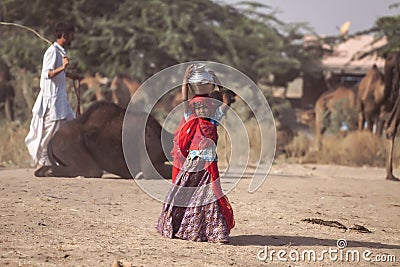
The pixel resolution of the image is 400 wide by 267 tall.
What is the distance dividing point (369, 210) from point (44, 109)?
3.78 m

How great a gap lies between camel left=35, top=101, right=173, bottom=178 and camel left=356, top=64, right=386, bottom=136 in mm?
8035

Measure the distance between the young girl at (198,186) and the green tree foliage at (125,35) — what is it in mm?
13386

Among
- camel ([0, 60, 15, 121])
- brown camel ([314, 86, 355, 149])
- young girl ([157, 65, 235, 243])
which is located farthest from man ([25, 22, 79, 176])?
brown camel ([314, 86, 355, 149])

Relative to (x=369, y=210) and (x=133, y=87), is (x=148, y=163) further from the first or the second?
(x=133, y=87)

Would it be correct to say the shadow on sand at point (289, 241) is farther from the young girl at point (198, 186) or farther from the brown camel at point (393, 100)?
the brown camel at point (393, 100)

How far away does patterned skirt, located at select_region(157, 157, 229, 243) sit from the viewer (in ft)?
17.1

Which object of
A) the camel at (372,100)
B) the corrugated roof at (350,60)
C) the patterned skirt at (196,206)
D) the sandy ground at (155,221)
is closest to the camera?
the sandy ground at (155,221)

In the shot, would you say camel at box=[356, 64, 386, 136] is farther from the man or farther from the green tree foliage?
the man

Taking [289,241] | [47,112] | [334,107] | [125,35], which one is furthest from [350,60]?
[289,241]

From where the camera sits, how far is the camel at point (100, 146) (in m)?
8.27

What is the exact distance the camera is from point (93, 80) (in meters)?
16.7

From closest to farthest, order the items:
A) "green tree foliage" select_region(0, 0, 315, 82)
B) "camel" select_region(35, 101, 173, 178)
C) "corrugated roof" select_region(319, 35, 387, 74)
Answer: "camel" select_region(35, 101, 173, 178) → "green tree foliage" select_region(0, 0, 315, 82) → "corrugated roof" select_region(319, 35, 387, 74)

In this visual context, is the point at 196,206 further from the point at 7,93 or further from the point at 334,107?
the point at 7,93

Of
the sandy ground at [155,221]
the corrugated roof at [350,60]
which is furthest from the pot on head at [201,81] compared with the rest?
the corrugated roof at [350,60]
